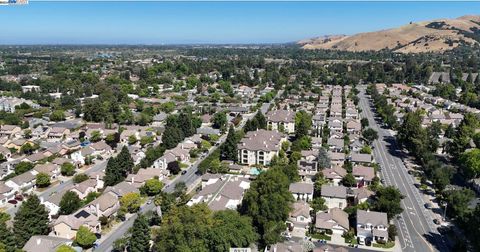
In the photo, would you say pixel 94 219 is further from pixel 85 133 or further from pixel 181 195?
pixel 85 133

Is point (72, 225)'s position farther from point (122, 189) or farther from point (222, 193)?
point (222, 193)

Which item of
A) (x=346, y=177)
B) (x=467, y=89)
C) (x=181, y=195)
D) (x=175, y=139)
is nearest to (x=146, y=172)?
(x=181, y=195)

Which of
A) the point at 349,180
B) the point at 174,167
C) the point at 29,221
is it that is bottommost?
the point at 349,180

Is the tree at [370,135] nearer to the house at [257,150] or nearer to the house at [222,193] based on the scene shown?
the house at [257,150]

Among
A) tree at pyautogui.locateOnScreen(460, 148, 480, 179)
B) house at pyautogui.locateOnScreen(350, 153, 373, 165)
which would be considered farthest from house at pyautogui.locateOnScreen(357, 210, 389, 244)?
tree at pyautogui.locateOnScreen(460, 148, 480, 179)

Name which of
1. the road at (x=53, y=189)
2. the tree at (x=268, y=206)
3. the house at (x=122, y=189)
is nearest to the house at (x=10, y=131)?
the road at (x=53, y=189)

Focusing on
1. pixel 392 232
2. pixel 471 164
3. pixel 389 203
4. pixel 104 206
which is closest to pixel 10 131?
pixel 104 206

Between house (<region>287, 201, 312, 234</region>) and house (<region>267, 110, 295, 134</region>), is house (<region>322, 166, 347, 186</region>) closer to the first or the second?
house (<region>287, 201, 312, 234</region>)

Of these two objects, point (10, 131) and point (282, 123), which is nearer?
point (10, 131)
